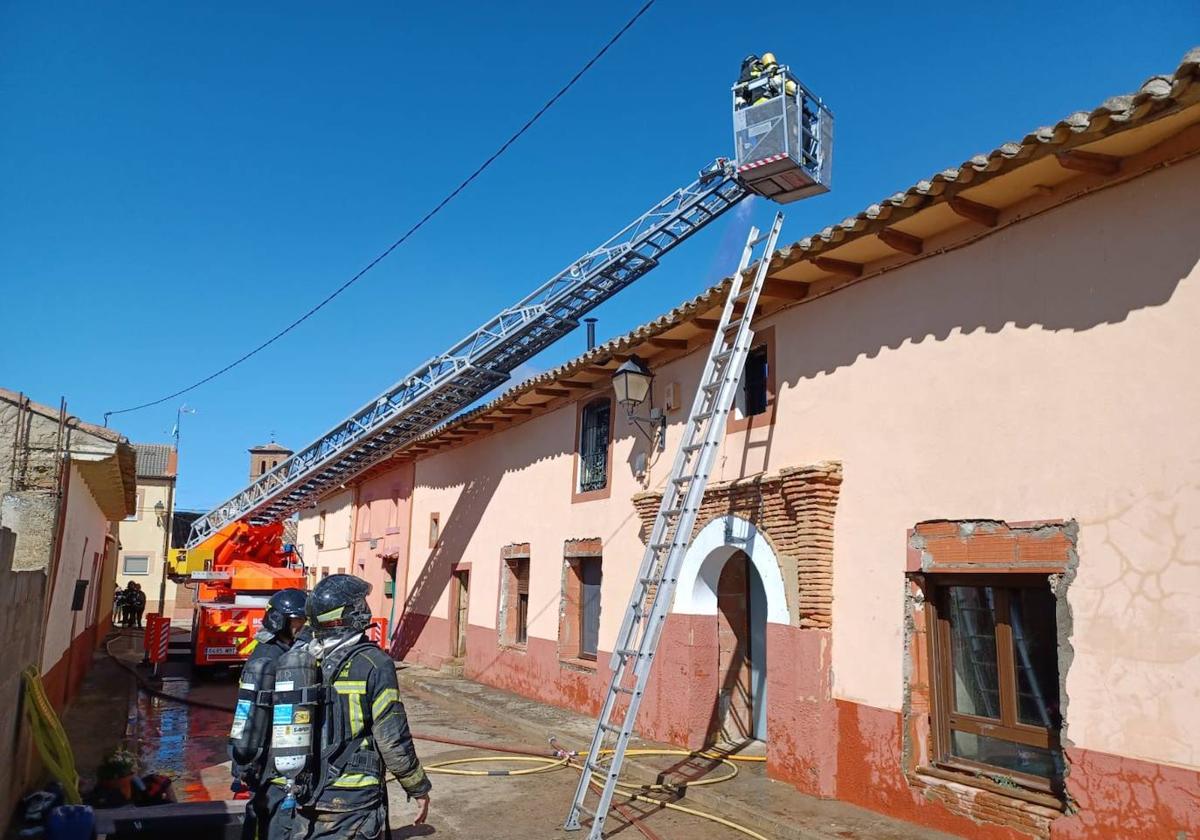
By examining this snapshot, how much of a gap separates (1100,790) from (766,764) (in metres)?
3.12

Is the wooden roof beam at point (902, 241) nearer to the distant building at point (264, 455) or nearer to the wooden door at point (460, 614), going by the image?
the wooden door at point (460, 614)

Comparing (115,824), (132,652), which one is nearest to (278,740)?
(115,824)

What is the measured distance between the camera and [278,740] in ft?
11.8

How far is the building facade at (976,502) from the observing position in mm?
5086

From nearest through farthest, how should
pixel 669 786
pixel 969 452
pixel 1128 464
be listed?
1. pixel 1128 464
2. pixel 969 452
3. pixel 669 786

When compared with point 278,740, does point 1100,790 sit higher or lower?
lower

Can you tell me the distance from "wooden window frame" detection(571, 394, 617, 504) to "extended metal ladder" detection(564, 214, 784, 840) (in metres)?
2.55

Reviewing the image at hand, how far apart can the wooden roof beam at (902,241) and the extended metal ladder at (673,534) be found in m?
1.09

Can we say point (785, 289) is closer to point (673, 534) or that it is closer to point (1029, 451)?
point (673, 534)

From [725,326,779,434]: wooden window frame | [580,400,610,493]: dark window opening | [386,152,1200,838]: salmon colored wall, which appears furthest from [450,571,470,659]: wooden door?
[725,326,779,434]: wooden window frame

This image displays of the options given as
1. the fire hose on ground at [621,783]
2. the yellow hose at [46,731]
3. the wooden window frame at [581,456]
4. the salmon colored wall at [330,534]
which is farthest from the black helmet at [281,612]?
the salmon colored wall at [330,534]

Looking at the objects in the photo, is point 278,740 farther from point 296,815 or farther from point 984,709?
point 984,709

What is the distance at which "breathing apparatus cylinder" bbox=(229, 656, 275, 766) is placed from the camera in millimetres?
3697

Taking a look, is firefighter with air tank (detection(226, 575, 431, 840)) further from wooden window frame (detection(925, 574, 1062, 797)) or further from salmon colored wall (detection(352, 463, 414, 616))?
salmon colored wall (detection(352, 463, 414, 616))
